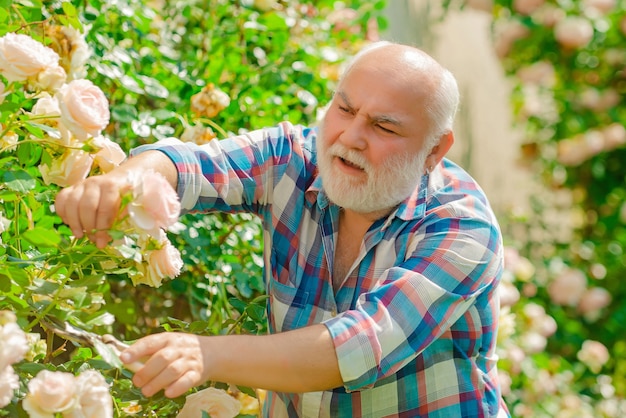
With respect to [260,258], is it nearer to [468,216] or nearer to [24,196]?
[468,216]

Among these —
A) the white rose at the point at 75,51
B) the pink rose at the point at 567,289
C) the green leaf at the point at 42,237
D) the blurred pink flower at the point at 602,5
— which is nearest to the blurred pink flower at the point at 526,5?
the blurred pink flower at the point at 602,5

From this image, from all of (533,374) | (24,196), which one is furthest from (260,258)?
(533,374)

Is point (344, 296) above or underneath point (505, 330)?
above

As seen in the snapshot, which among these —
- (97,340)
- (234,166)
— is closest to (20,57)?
(97,340)

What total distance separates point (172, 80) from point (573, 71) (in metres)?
2.93

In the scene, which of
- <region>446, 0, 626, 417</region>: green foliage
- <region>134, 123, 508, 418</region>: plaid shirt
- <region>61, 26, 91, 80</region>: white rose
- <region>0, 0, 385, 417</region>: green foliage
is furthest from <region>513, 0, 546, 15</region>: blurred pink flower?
<region>61, 26, 91, 80</region>: white rose

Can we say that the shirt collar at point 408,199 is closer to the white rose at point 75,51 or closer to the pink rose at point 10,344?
the white rose at point 75,51

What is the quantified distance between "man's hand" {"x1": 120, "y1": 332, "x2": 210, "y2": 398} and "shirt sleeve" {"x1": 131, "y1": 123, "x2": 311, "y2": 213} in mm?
516

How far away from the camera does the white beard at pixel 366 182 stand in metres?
1.75

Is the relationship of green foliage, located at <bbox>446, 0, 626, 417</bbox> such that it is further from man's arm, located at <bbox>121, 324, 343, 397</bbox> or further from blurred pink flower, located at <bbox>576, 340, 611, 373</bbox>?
man's arm, located at <bbox>121, 324, 343, 397</bbox>

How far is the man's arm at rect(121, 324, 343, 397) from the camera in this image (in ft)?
3.81

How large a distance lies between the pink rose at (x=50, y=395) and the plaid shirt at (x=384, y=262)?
0.58 meters

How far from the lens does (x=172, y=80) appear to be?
2.19m

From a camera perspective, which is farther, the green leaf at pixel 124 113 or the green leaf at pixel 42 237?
the green leaf at pixel 124 113
